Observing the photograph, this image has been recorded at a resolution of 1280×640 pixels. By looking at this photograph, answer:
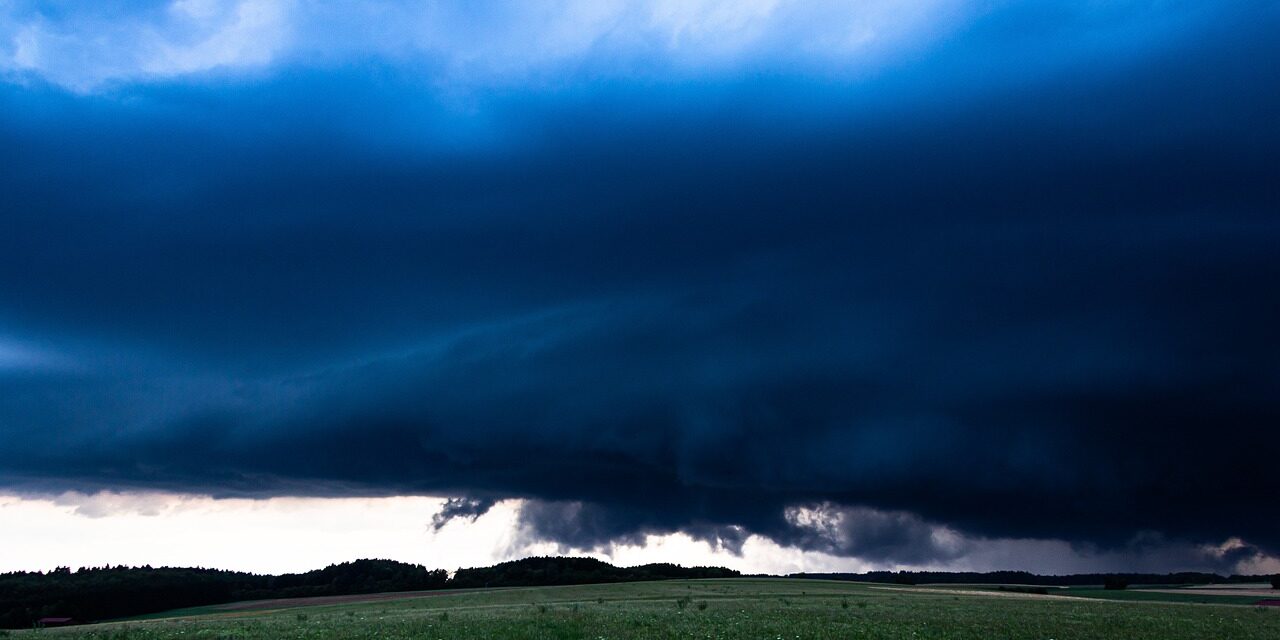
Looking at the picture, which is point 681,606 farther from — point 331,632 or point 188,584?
point 188,584

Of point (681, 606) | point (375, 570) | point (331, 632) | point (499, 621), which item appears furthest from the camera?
point (375, 570)

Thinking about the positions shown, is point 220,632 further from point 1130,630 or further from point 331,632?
point 1130,630

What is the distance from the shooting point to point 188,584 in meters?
143

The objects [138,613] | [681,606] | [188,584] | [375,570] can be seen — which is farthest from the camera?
[375,570]

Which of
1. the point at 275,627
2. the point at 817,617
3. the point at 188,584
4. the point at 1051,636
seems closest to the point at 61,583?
the point at 188,584

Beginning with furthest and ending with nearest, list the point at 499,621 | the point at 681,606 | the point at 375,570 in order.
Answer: the point at 375,570
the point at 681,606
the point at 499,621

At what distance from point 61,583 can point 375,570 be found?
2426 inches

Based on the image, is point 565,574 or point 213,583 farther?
point 565,574

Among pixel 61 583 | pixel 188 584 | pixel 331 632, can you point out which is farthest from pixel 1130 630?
pixel 61 583

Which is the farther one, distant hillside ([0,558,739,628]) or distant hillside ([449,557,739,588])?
distant hillside ([449,557,739,588])

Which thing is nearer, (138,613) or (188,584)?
(138,613)

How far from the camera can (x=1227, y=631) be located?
143 ft

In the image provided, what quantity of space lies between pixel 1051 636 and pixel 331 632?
32.6 metres

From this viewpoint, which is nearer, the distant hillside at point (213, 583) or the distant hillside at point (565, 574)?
the distant hillside at point (213, 583)
